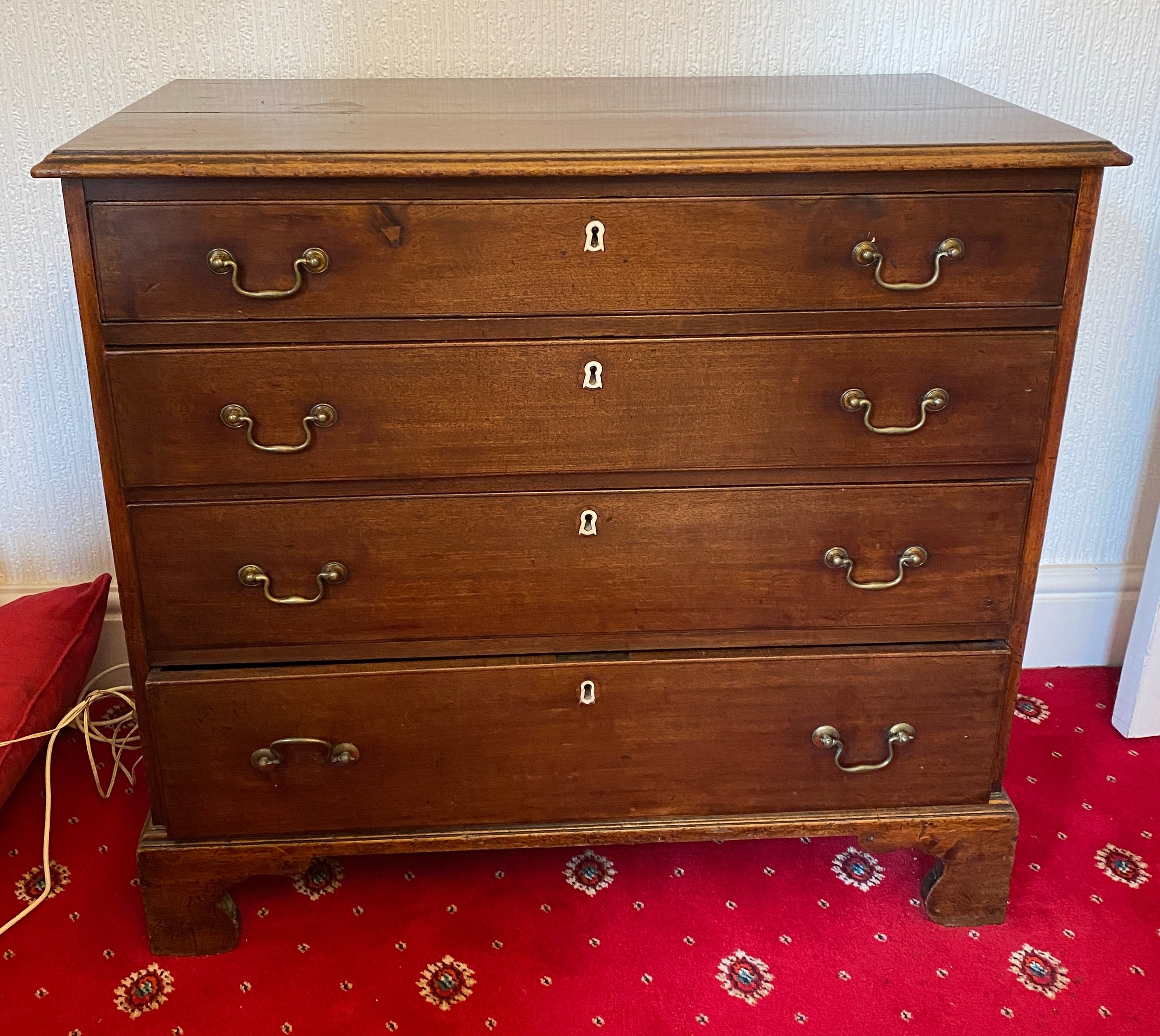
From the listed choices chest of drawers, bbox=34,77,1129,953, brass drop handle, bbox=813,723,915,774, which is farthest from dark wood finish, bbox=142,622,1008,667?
brass drop handle, bbox=813,723,915,774

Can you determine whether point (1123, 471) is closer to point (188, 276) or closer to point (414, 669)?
point (414, 669)

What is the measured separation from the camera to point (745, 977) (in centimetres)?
143

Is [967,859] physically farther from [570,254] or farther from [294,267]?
[294,267]

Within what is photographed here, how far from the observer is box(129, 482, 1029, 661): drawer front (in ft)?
4.21

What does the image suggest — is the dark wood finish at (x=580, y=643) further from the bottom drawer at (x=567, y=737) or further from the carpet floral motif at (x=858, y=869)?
the carpet floral motif at (x=858, y=869)

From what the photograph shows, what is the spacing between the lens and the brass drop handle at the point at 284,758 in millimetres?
1368

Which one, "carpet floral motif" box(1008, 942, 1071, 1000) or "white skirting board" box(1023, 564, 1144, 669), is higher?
"white skirting board" box(1023, 564, 1144, 669)

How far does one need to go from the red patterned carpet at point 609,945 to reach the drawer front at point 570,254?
780mm

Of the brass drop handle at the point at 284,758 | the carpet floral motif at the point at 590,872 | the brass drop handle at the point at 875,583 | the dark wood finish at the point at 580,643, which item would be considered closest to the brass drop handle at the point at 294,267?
the dark wood finish at the point at 580,643

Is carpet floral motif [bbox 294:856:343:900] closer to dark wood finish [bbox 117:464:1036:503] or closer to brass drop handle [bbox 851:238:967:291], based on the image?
dark wood finish [bbox 117:464:1036:503]

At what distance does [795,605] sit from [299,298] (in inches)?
24.9

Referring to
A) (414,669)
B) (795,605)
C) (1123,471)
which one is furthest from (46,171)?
(1123,471)

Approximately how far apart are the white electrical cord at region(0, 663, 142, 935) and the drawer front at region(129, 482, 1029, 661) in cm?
46

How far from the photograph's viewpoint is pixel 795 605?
136cm
